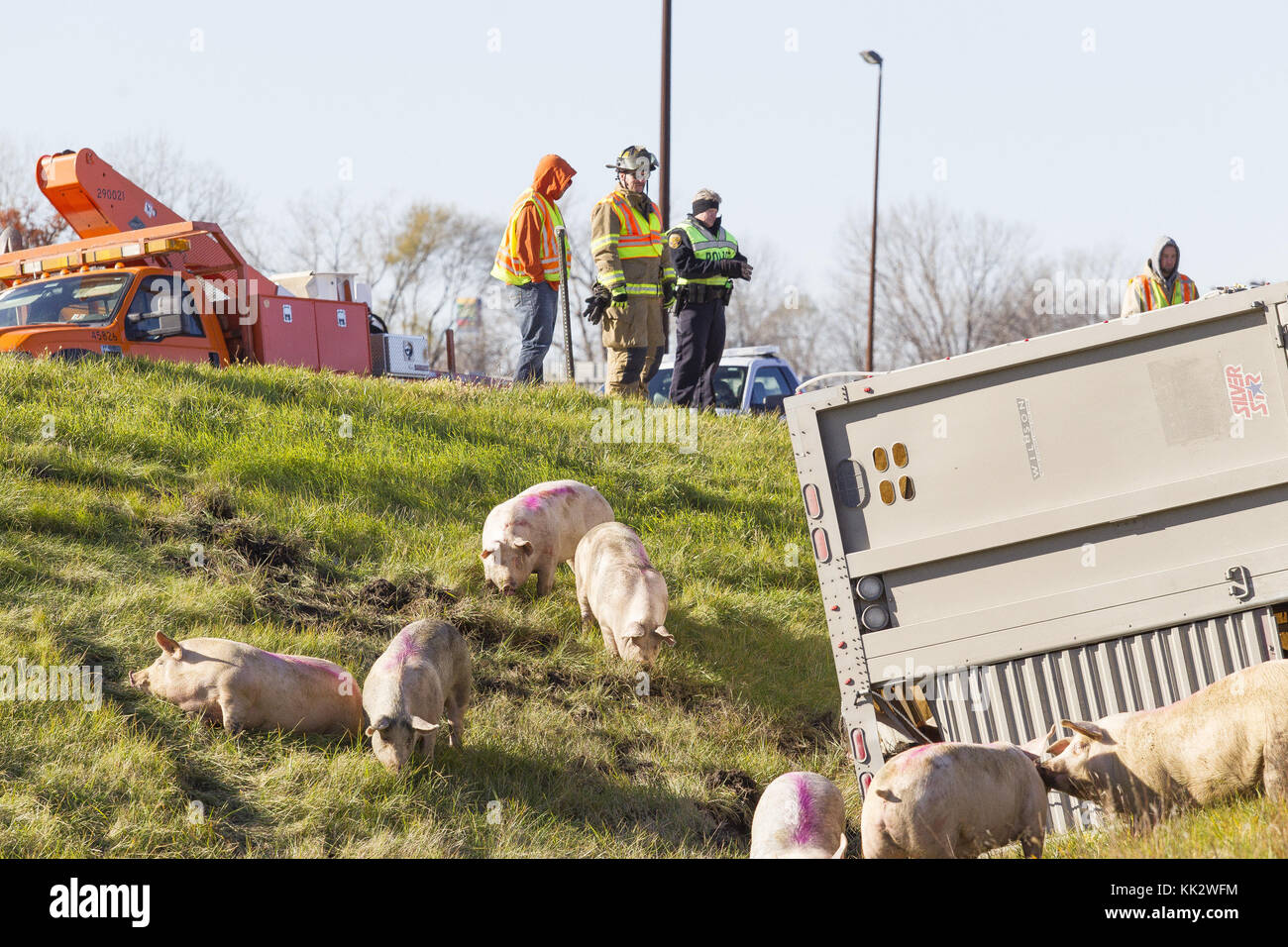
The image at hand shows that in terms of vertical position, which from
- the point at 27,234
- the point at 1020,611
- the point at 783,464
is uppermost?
the point at 27,234

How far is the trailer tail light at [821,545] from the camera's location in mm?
5891

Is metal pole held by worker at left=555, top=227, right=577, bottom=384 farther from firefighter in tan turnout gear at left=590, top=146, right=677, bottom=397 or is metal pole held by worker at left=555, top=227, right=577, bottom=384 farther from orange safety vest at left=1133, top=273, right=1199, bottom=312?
orange safety vest at left=1133, top=273, right=1199, bottom=312

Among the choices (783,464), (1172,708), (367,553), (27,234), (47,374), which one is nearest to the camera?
(1172,708)

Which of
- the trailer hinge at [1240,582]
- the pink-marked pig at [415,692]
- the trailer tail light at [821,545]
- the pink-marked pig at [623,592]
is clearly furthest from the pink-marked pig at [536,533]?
the trailer hinge at [1240,582]

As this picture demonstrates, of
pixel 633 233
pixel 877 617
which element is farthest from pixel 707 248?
pixel 877 617

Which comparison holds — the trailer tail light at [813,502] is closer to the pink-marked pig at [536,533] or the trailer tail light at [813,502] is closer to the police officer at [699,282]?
the pink-marked pig at [536,533]

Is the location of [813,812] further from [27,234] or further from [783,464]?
[27,234]

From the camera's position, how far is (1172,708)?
5.08 meters

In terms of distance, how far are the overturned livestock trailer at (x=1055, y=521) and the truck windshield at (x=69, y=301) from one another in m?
8.98

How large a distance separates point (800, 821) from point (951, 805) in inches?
26.8

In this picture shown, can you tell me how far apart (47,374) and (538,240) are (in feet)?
15.1

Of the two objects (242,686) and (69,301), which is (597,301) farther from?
(242,686)

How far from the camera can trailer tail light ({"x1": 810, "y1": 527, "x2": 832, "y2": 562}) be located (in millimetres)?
5891

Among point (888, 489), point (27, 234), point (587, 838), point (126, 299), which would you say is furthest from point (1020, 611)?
point (27, 234)
